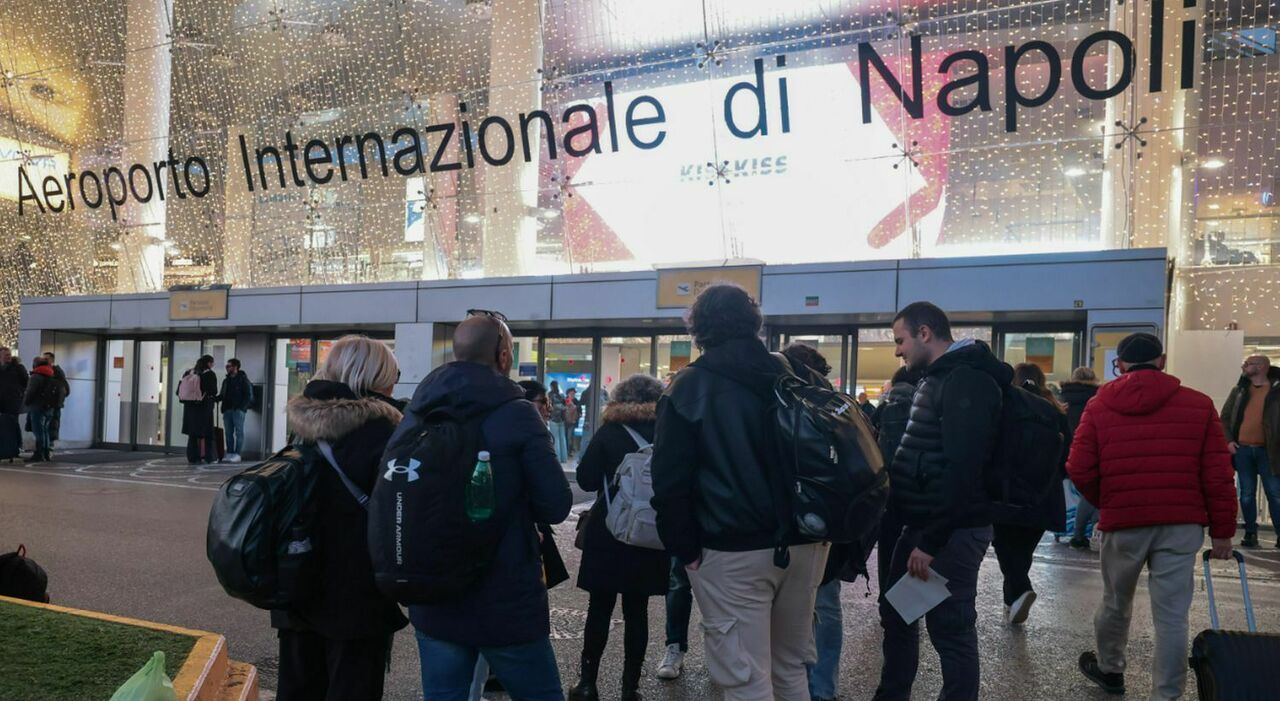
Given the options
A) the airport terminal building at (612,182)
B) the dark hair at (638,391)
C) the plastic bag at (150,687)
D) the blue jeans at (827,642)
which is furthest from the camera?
the airport terminal building at (612,182)

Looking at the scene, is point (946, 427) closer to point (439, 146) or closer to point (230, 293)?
point (439, 146)

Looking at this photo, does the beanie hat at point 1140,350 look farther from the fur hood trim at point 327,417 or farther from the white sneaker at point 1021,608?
the fur hood trim at point 327,417

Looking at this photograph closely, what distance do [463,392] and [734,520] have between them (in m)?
0.94

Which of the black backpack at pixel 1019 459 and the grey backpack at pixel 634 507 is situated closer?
the black backpack at pixel 1019 459

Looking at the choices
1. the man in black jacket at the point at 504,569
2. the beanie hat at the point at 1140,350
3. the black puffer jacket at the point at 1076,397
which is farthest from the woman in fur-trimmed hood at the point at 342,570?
the black puffer jacket at the point at 1076,397

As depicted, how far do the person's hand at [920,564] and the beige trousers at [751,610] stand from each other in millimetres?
603

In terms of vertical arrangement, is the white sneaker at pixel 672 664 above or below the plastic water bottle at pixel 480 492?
below

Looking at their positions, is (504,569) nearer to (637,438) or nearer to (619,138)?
(637,438)

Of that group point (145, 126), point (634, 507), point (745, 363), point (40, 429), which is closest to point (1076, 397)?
point (634, 507)

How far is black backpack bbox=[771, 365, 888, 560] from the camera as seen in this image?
2855 mm

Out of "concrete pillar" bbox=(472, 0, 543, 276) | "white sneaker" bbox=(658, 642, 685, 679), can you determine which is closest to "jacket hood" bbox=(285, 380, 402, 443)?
"white sneaker" bbox=(658, 642, 685, 679)

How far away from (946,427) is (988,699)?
6.03ft

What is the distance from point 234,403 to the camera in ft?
53.0

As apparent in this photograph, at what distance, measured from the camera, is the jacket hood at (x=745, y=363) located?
9.90 feet
